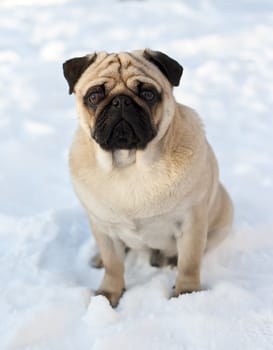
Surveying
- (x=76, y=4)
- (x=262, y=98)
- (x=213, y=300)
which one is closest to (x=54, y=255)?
(x=213, y=300)

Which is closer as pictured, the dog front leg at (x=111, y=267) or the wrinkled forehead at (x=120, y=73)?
the wrinkled forehead at (x=120, y=73)

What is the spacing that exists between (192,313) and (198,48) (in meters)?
3.35

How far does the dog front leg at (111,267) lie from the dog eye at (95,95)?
60cm

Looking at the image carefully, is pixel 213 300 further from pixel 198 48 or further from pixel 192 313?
pixel 198 48

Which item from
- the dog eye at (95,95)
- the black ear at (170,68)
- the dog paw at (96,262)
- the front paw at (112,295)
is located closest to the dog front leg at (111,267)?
the front paw at (112,295)

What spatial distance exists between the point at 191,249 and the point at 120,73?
2.54 feet

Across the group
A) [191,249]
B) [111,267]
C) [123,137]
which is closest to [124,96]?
[123,137]

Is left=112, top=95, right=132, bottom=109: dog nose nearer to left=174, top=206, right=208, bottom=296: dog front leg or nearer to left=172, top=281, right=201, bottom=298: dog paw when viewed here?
left=174, top=206, right=208, bottom=296: dog front leg

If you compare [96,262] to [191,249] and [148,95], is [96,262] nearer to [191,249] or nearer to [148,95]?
[191,249]

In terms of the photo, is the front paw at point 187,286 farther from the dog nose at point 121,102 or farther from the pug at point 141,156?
the dog nose at point 121,102

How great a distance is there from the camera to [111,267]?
252 cm

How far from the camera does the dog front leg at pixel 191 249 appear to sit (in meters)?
2.32

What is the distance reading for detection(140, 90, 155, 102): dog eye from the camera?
2145 millimetres

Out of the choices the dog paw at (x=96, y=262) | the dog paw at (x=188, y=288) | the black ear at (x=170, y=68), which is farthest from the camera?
the dog paw at (x=96, y=262)
